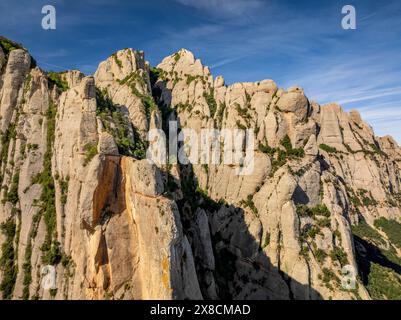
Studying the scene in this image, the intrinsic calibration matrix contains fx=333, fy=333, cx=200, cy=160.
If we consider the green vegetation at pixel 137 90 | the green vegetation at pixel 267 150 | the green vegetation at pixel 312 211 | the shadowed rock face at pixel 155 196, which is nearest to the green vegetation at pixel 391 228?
the shadowed rock face at pixel 155 196

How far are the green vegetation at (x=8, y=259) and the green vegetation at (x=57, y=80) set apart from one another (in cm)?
2413

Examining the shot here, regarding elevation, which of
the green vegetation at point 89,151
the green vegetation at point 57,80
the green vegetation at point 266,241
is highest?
the green vegetation at point 57,80

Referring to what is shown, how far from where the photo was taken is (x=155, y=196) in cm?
3884

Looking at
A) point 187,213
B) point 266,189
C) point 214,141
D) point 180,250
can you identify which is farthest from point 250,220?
point 180,250

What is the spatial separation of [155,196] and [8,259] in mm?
25095

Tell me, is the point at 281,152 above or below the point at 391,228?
above

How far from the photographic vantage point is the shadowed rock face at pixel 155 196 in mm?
39781

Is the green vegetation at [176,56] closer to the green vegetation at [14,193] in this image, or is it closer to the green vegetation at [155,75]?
the green vegetation at [155,75]

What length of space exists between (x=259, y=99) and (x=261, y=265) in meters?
36.3

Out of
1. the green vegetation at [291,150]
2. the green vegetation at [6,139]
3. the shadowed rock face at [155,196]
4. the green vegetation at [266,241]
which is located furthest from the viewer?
the green vegetation at [291,150]

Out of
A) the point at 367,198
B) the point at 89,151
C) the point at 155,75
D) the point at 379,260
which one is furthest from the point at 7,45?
the point at 367,198

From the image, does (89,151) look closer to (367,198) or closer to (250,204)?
(250,204)
